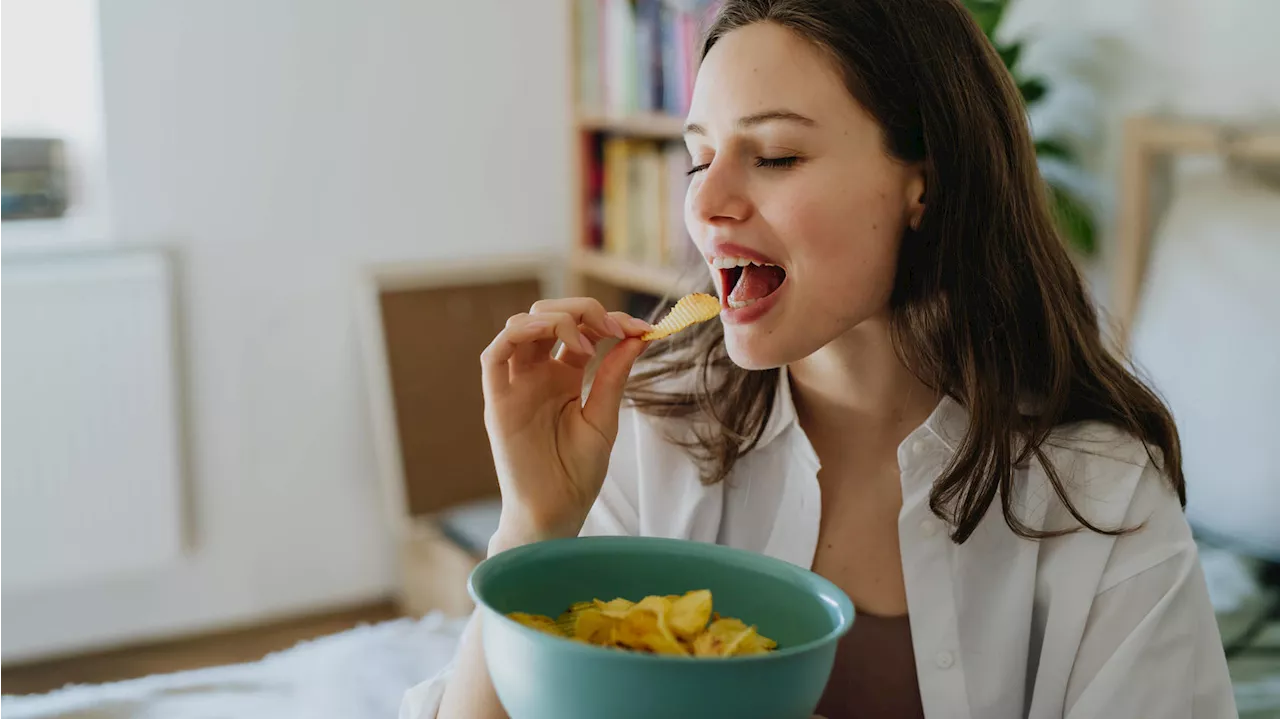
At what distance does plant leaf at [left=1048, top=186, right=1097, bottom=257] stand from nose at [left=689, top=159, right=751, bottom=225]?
1303 millimetres

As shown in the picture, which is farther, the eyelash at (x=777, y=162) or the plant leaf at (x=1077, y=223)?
the plant leaf at (x=1077, y=223)

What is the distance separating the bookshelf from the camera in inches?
113

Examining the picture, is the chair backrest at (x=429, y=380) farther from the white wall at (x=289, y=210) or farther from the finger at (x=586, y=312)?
the finger at (x=586, y=312)

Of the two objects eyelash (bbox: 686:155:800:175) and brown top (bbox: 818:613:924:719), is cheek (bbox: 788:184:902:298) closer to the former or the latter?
eyelash (bbox: 686:155:800:175)

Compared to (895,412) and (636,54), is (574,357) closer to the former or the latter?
(895,412)

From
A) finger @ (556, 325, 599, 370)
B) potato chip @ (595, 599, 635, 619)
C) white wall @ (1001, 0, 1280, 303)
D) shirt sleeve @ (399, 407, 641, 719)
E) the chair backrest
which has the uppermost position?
white wall @ (1001, 0, 1280, 303)

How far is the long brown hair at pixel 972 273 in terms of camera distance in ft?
3.53

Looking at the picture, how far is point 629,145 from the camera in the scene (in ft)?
10.4

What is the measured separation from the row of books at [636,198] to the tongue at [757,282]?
1.72 m

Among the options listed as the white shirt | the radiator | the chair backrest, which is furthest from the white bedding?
the chair backrest

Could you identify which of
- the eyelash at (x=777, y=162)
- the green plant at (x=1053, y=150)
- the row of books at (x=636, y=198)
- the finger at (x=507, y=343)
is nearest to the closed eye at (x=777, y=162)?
the eyelash at (x=777, y=162)

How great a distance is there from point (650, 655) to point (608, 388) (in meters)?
0.40

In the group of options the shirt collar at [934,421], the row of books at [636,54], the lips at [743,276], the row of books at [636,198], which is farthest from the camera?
the row of books at [636,198]

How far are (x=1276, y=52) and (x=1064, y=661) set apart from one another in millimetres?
1311
